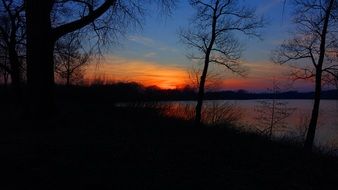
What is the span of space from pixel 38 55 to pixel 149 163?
7.36 metres

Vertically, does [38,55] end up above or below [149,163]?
above

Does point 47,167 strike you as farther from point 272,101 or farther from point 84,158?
point 272,101

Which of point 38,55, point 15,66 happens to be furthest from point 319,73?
point 15,66

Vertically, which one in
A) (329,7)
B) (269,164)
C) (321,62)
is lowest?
(269,164)

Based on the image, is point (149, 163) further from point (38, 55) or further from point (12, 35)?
point (12, 35)

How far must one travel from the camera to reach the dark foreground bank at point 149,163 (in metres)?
7.16

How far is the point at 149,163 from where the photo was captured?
8.27 meters

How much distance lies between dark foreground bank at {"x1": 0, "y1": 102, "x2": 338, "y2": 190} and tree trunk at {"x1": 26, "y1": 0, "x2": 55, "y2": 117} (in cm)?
235

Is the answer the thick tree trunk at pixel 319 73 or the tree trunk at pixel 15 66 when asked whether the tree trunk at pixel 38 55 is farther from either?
the tree trunk at pixel 15 66

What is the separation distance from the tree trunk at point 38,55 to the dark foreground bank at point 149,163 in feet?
7.73

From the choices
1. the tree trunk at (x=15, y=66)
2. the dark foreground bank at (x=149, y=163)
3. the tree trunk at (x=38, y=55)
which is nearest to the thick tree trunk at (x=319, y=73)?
the dark foreground bank at (x=149, y=163)

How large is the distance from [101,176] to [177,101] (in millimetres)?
27925

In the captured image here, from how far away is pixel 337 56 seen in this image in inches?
1048

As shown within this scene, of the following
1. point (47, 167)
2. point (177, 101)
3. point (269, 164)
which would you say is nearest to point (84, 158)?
point (47, 167)
